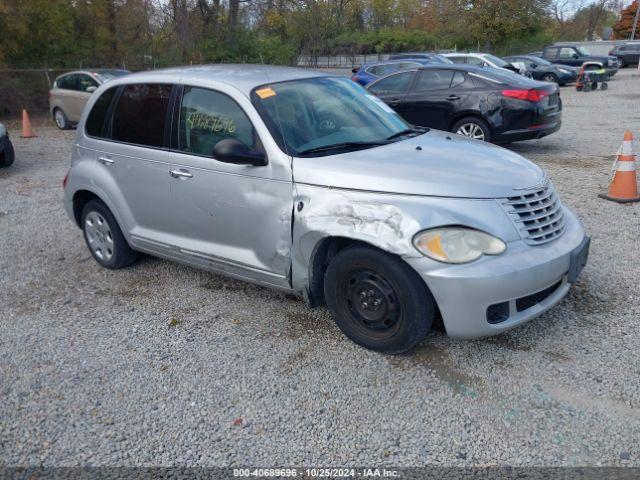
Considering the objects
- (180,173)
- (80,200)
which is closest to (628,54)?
(80,200)

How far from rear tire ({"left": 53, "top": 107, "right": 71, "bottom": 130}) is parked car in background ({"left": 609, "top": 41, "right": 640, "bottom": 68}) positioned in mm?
34681

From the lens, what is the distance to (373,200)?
3488 mm

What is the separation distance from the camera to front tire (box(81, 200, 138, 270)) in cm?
Result: 520

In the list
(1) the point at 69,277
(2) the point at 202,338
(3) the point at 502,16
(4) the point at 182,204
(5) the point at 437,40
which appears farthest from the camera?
(5) the point at 437,40

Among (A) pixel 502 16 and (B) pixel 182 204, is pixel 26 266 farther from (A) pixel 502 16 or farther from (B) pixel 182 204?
(A) pixel 502 16

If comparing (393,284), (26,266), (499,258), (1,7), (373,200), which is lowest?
(26,266)

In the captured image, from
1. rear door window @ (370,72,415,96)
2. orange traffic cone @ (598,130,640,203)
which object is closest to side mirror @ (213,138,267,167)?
orange traffic cone @ (598,130,640,203)

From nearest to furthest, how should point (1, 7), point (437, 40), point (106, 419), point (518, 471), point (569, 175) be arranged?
point (518, 471)
point (106, 419)
point (569, 175)
point (1, 7)
point (437, 40)

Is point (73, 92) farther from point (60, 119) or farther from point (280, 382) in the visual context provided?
point (280, 382)

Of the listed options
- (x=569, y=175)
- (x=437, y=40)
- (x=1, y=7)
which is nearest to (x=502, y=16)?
(x=437, y=40)

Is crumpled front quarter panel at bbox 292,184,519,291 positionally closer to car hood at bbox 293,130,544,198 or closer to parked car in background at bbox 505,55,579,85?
car hood at bbox 293,130,544,198

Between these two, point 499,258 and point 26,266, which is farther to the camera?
point 26,266

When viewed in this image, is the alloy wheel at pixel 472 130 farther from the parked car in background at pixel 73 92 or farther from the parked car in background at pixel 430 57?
the parked car in background at pixel 430 57

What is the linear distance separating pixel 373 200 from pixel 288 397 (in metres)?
1.27
